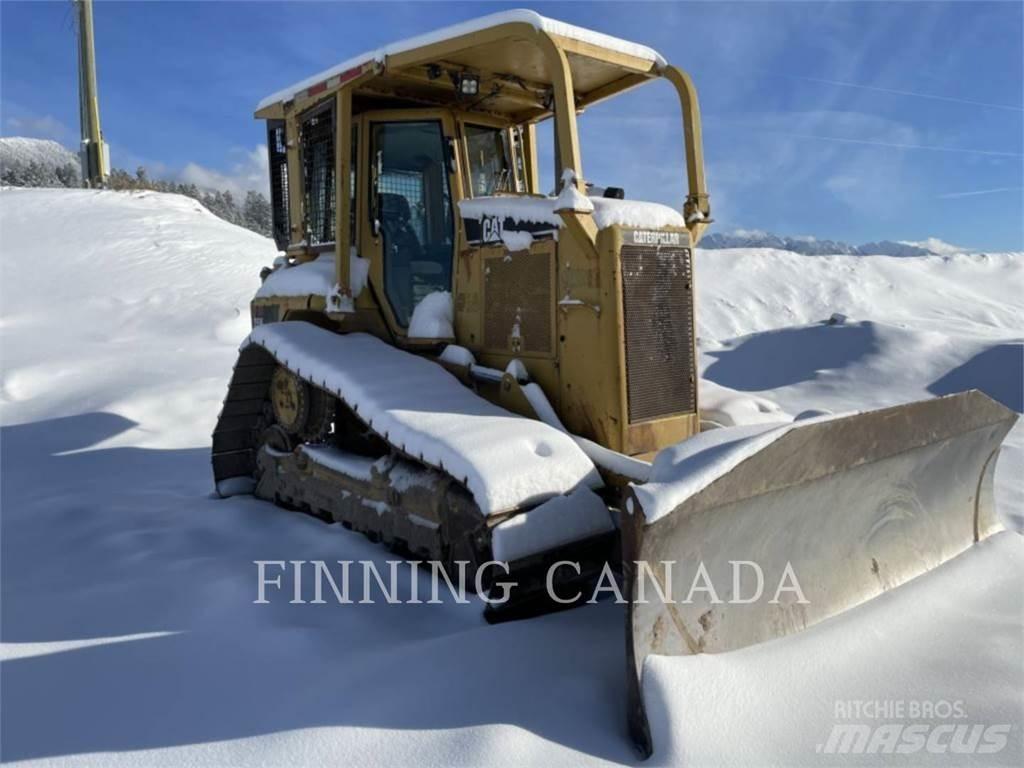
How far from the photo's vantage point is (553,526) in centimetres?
312

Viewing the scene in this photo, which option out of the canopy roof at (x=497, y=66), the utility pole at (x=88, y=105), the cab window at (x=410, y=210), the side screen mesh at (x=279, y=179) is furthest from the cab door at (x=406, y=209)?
the utility pole at (x=88, y=105)

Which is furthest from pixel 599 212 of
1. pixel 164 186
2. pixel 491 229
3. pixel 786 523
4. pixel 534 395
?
pixel 164 186

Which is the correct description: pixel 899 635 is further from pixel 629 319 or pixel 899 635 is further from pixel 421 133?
pixel 421 133

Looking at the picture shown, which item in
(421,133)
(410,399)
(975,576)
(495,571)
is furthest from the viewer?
(421,133)

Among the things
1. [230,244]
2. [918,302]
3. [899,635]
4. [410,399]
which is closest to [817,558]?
[899,635]

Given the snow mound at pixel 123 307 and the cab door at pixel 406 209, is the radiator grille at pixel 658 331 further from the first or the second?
the snow mound at pixel 123 307

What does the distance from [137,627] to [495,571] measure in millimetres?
1481

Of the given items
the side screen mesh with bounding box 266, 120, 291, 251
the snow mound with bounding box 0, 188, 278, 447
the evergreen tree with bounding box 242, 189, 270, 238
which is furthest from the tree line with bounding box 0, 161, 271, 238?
the side screen mesh with bounding box 266, 120, 291, 251

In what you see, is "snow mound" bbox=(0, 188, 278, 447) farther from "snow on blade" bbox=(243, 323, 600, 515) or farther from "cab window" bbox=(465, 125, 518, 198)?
"cab window" bbox=(465, 125, 518, 198)

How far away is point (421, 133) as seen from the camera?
15.9 ft

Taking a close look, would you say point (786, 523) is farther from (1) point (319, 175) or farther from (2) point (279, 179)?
(2) point (279, 179)

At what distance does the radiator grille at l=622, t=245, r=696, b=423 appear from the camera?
11.8 feet

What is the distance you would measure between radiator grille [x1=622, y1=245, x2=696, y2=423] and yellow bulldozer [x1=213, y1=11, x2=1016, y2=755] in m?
0.01

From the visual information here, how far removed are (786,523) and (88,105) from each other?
75.5 ft
